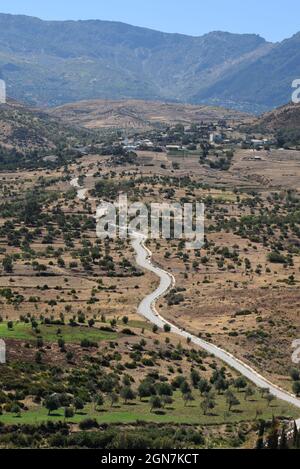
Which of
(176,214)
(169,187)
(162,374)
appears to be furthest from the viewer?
(169,187)

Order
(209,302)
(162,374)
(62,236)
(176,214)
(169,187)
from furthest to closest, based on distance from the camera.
A: (169,187) → (176,214) → (62,236) → (209,302) → (162,374)

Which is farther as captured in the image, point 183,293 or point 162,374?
point 183,293

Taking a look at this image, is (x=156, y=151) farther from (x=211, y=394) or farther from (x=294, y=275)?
(x=211, y=394)
